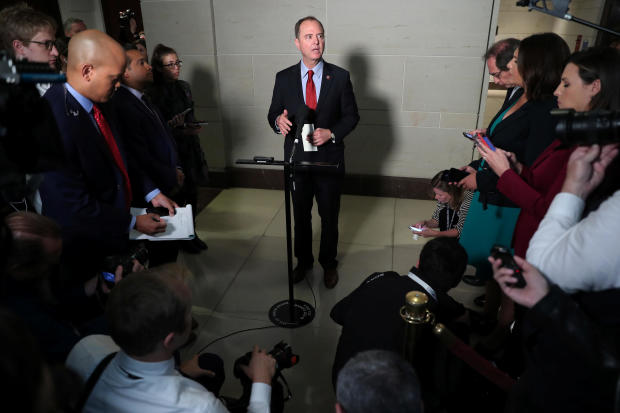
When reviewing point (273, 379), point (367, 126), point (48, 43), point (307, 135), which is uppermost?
point (48, 43)

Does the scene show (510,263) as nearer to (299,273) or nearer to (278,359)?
(278,359)

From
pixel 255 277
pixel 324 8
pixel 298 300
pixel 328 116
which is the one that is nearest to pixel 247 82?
pixel 324 8

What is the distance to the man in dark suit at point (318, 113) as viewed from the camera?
2844mm

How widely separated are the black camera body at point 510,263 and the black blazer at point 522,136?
1122mm

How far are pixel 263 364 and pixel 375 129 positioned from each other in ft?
11.1

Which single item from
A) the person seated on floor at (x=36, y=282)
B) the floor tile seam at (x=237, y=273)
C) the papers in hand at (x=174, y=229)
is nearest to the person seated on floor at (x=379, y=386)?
the person seated on floor at (x=36, y=282)

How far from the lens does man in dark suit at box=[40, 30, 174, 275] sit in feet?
6.31

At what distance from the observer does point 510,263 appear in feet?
3.61

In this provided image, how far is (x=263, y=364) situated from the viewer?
1502mm

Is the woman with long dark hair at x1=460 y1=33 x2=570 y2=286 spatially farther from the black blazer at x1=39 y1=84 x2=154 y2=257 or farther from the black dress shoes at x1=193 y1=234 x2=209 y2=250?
the black dress shoes at x1=193 y1=234 x2=209 y2=250

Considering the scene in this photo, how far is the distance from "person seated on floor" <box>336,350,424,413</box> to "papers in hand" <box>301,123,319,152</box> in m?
2.00

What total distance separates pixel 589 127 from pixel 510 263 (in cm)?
42

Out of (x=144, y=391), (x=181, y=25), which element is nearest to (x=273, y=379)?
(x=144, y=391)

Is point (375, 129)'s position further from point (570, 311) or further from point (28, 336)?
point (28, 336)
